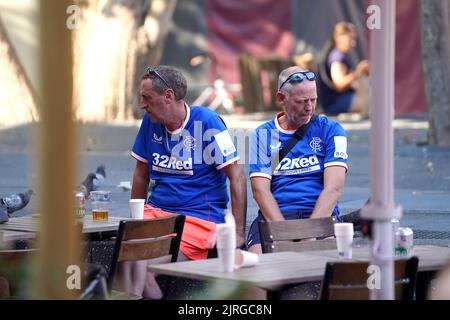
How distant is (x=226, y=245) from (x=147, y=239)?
3.45 feet

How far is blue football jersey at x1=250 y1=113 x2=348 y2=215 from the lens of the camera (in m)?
6.76

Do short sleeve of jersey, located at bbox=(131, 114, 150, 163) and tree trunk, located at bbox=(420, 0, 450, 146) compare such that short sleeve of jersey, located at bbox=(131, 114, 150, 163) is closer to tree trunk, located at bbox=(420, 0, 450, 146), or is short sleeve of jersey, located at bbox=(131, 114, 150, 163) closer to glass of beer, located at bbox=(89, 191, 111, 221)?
glass of beer, located at bbox=(89, 191, 111, 221)

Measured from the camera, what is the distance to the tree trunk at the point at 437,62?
608 inches

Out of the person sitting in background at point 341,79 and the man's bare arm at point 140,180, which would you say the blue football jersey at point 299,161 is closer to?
the man's bare arm at point 140,180

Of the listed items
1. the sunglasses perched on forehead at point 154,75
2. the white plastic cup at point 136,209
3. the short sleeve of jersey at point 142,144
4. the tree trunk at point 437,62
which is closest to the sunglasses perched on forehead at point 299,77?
the sunglasses perched on forehead at point 154,75

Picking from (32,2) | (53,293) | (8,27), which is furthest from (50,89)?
(8,27)

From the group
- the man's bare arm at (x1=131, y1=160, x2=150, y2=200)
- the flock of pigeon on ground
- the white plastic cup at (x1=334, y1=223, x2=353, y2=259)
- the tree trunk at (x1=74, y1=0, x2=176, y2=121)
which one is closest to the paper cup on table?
the white plastic cup at (x1=334, y1=223, x2=353, y2=259)

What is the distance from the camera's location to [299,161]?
22.4ft

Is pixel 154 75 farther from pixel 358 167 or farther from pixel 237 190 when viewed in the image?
pixel 358 167

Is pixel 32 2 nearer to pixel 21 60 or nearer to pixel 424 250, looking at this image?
pixel 424 250

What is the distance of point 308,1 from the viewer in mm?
24062

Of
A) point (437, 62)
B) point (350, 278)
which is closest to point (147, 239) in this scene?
point (350, 278)

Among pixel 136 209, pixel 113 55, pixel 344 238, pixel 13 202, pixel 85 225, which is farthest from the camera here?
pixel 113 55

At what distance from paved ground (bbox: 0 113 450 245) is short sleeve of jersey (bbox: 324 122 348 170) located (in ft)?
4.27
